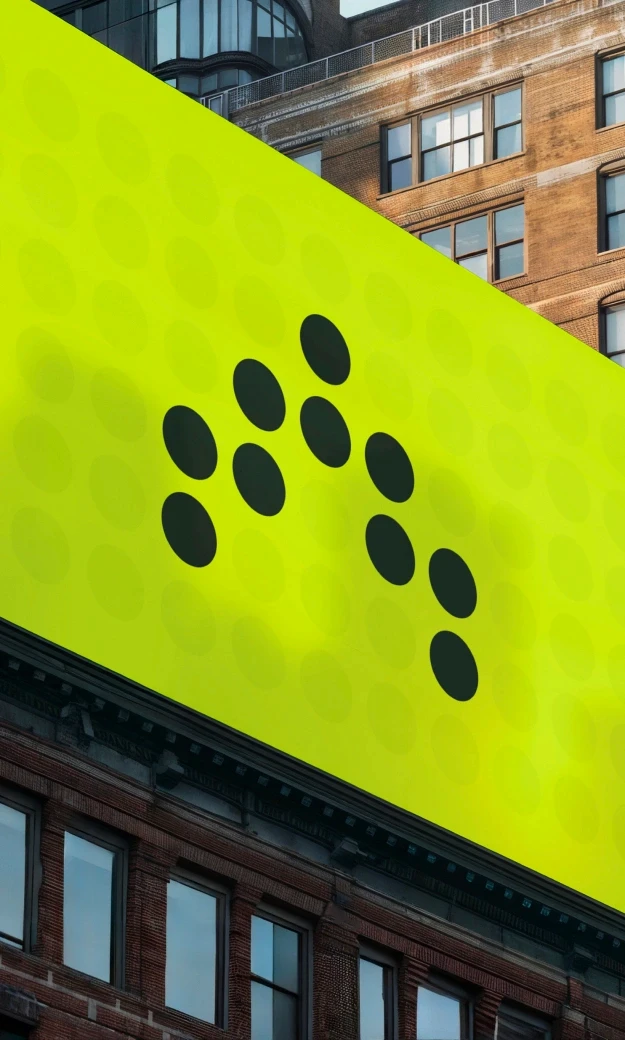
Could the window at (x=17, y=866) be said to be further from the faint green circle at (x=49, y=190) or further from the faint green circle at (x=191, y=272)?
the faint green circle at (x=191, y=272)

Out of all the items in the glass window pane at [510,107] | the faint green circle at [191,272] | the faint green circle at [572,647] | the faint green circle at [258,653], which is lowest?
the faint green circle at [258,653]

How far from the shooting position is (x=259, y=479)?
46.2 m

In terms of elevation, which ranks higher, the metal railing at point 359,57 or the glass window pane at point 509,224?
the metal railing at point 359,57

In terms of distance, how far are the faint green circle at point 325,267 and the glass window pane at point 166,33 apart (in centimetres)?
3436

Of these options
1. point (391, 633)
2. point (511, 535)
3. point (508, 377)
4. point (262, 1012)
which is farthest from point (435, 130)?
point (262, 1012)

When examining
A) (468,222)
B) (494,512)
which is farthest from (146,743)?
(468,222)

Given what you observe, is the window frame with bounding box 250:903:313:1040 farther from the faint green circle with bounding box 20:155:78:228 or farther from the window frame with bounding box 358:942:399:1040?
the faint green circle with bounding box 20:155:78:228

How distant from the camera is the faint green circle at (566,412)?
55312mm

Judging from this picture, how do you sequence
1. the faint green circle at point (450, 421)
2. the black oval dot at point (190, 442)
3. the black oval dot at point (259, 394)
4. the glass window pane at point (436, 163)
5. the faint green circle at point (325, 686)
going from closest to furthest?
the black oval dot at point (190, 442), the faint green circle at point (325, 686), the black oval dot at point (259, 394), the faint green circle at point (450, 421), the glass window pane at point (436, 163)

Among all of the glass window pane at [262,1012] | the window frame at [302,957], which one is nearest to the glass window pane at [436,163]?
the window frame at [302,957]

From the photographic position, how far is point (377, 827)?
43.5 metres

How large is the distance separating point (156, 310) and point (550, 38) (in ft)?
108

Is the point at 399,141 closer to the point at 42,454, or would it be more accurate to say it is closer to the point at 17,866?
the point at 42,454

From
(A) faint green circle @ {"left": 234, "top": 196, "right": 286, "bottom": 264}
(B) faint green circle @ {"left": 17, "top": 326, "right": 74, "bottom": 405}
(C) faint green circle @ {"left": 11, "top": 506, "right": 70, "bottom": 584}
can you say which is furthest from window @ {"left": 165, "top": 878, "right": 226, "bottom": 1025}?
(A) faint green circle @ {"left": 234, "top": 196, "right": 286, "bottom": 264}
